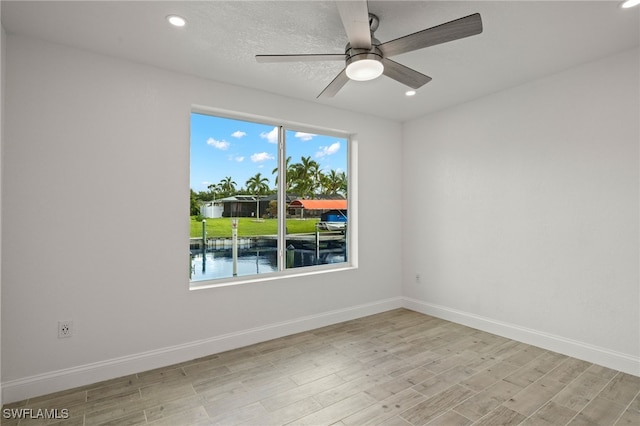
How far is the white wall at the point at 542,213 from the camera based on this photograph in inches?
111

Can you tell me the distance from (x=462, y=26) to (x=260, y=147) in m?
2.48

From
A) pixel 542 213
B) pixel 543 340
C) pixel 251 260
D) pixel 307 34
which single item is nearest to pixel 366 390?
pixel 251 260

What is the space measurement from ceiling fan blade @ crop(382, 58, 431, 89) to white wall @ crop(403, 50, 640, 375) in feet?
5.70

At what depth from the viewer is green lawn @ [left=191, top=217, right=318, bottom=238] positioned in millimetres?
3449

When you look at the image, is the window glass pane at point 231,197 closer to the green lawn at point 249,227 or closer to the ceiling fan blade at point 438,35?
the green lawn at point 249,227

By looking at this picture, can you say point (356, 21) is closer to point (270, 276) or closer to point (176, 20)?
point (176, 20)

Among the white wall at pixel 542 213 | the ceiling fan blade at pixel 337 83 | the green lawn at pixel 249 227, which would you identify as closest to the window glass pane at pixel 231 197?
the green lawn at pixel 249 227

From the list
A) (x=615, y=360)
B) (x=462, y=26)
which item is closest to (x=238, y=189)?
(x=462, y=26)

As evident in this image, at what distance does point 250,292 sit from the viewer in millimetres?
3461

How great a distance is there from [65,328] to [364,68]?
292cm

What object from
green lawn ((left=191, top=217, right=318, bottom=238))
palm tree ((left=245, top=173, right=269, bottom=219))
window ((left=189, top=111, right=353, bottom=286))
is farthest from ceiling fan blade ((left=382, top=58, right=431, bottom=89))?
green lawn ((left=191, top=217, right=318, bottom=238))

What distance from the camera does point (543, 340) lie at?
3270 mm

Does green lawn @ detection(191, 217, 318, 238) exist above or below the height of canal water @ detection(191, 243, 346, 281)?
above

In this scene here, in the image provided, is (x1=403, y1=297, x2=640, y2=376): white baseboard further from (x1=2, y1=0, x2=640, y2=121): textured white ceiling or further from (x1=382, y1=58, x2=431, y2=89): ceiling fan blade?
(x1=382, y1=58, x2=431, y2=89): ceiling fan blade
